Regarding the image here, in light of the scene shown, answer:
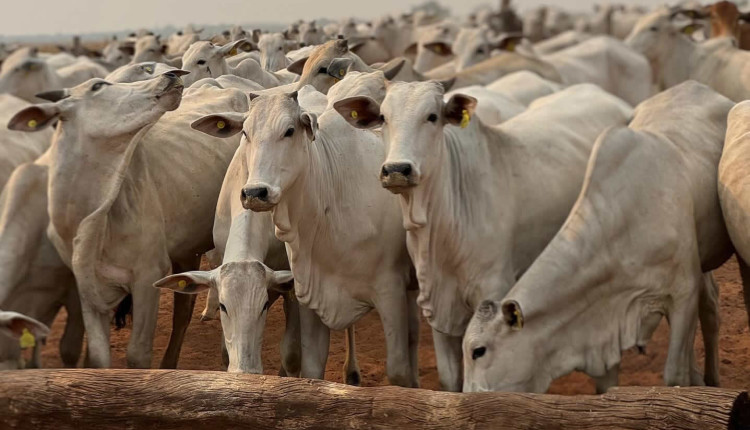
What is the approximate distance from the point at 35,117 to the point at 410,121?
2.02 metres

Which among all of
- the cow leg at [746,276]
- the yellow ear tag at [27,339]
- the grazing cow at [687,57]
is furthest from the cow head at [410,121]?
the grazing cow at [687,57]

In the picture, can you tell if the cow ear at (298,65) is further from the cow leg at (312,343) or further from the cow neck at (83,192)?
the cow leg at (312,343)

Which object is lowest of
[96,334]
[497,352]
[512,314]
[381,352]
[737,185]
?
[497,352]

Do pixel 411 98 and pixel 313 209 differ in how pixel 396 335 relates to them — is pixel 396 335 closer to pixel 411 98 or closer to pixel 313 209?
pixel 313 209

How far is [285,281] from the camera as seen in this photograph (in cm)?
669

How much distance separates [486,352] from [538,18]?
26.3 m

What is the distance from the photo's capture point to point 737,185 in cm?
703

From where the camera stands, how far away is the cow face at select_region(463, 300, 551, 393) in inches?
260

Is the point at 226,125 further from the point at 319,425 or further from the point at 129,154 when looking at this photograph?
the point at 319,425

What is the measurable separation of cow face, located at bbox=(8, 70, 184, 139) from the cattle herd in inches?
0.4

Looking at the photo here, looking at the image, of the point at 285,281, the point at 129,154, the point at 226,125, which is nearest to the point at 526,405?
the point at 285,281

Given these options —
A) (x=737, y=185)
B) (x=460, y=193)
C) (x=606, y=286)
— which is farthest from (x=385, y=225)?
(x=737, y=185)

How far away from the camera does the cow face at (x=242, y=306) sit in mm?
6391

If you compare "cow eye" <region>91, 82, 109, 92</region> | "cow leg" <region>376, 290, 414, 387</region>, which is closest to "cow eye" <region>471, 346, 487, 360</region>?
"cow leg" <region>376, 290, 414, 387</region>
